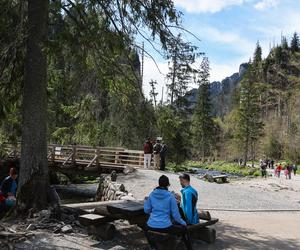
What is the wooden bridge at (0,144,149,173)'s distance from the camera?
84.8 ft

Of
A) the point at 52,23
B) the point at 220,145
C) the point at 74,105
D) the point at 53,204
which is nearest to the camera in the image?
the point at 53,204

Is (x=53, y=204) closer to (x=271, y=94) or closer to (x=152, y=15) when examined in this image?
(x=152, y=15)

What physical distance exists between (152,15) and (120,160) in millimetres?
17771

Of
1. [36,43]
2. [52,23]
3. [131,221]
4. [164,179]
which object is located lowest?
[131,221]

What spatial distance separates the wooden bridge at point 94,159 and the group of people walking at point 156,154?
0.85 m

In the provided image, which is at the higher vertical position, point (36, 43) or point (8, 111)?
point (36, 43)

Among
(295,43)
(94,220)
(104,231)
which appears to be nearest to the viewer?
(94,220)

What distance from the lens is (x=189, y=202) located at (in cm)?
758

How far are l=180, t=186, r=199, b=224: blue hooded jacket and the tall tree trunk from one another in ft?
10.7

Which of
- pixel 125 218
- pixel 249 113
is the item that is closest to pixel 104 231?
pixel 125 218

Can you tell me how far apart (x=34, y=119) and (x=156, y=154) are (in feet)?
53.5

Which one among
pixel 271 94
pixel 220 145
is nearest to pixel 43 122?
pixel 220 145

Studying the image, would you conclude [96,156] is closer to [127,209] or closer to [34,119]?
[34,119]

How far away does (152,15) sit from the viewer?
984cm
